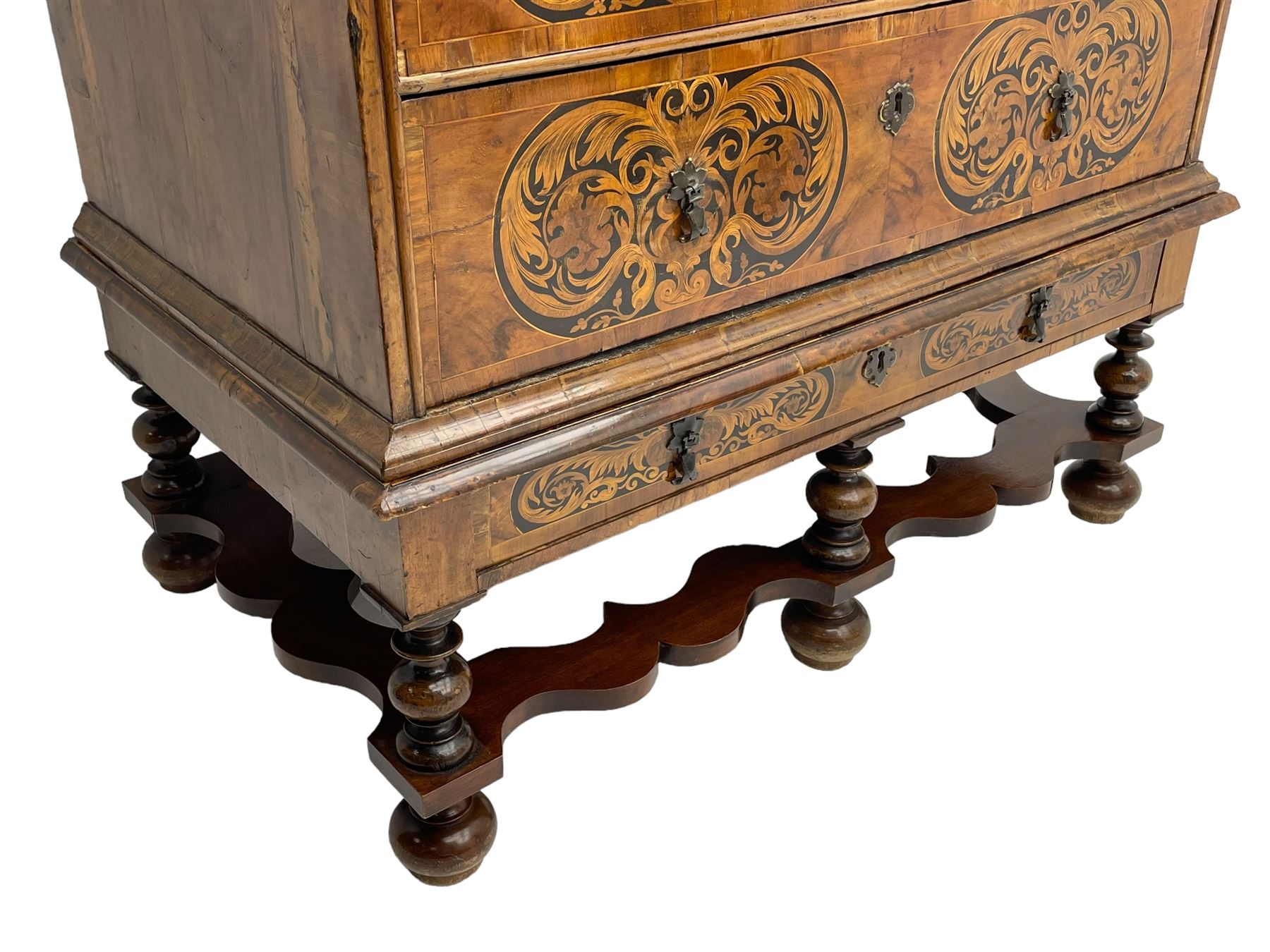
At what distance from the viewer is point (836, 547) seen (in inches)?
100.0

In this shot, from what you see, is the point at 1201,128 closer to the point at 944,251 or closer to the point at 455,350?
the point at 944,251

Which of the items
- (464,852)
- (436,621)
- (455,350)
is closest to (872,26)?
(455,350)

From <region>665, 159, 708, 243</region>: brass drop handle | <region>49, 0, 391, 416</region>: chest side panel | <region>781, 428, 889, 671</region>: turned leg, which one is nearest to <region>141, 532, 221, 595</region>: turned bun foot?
<region>49, 0, 391, 416</region>: chest side panel

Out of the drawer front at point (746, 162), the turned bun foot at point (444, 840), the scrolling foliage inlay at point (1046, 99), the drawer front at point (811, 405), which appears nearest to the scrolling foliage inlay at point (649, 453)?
the drawer front at point (811, 405)

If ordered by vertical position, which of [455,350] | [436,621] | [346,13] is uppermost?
[346,13]

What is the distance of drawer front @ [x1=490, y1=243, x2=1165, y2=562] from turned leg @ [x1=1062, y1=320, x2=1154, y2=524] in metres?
0.14

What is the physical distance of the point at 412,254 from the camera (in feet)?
5.61

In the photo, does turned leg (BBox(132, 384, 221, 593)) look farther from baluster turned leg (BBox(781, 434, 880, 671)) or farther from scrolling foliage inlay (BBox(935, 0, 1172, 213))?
scrolling foliage inlay (BBox(935, 0, 1172, 213))

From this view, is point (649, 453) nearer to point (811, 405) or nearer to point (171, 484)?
point (811, 405)

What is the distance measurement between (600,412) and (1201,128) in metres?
1.36

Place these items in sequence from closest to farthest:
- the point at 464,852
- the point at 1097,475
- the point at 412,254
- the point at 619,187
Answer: the point at 412,254, the point at 619,187, the point at 464,852, the point at 1097,475

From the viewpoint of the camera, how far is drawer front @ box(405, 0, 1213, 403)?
1755mm

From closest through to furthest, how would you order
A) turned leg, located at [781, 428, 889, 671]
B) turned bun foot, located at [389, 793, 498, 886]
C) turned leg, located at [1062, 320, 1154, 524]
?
turned bun foot, located at [389, 793, 498, 886] → turned leg, located at [781, 428, 889, 671] → turned leg, located at [1062, 320, 1154, 524]

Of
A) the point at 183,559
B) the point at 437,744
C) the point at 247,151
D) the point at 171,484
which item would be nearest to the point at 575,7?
the point at 247,151
